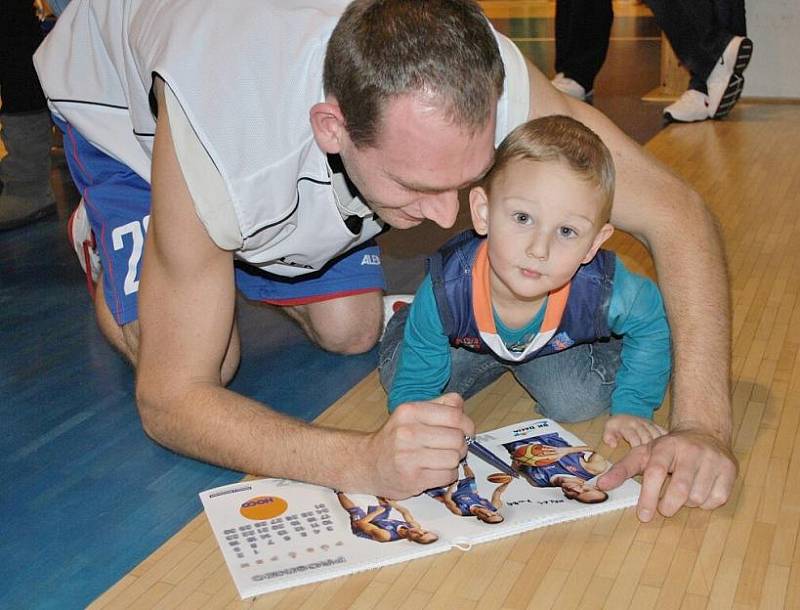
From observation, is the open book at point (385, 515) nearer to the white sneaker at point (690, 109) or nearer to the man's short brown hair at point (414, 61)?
the man's short brown hair at point (414, 61)

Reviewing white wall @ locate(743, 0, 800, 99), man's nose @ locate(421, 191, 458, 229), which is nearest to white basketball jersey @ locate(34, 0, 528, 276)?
man's nose @ locate(421, 191, 458, 229)

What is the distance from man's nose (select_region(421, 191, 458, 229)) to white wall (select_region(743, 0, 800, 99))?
3.45 m

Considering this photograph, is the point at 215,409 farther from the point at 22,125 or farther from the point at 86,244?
the point at 22,125

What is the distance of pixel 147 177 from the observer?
204 cm

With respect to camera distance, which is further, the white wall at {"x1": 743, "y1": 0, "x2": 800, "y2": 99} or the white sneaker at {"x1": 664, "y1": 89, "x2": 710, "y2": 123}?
the white wall at {"x1": 743, "y1": 0, "x2": 800, "y2": 99}

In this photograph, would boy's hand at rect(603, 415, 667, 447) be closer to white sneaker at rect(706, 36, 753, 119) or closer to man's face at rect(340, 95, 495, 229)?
man's face at rect(340, 95, 495, 229)

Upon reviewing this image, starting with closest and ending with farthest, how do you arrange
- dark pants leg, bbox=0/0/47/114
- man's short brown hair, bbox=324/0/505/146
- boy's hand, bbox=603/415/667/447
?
man's short brown hair, bbox=324/0/505/146 < boy's hand, bbox=603/415/667/447 < dark pants leg, bbox=0/0/47/114

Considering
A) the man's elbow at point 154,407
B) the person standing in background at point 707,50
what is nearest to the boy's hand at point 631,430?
the man's elbow at point 154,407

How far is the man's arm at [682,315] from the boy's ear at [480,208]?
0.16 m

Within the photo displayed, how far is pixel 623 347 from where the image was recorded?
1.83 m

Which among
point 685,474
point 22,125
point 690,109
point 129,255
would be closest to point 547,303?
point 685,474

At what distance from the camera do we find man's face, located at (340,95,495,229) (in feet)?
4.55

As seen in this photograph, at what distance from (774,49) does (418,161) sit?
3535 mm

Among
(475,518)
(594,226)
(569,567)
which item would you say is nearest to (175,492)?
(475,518)
